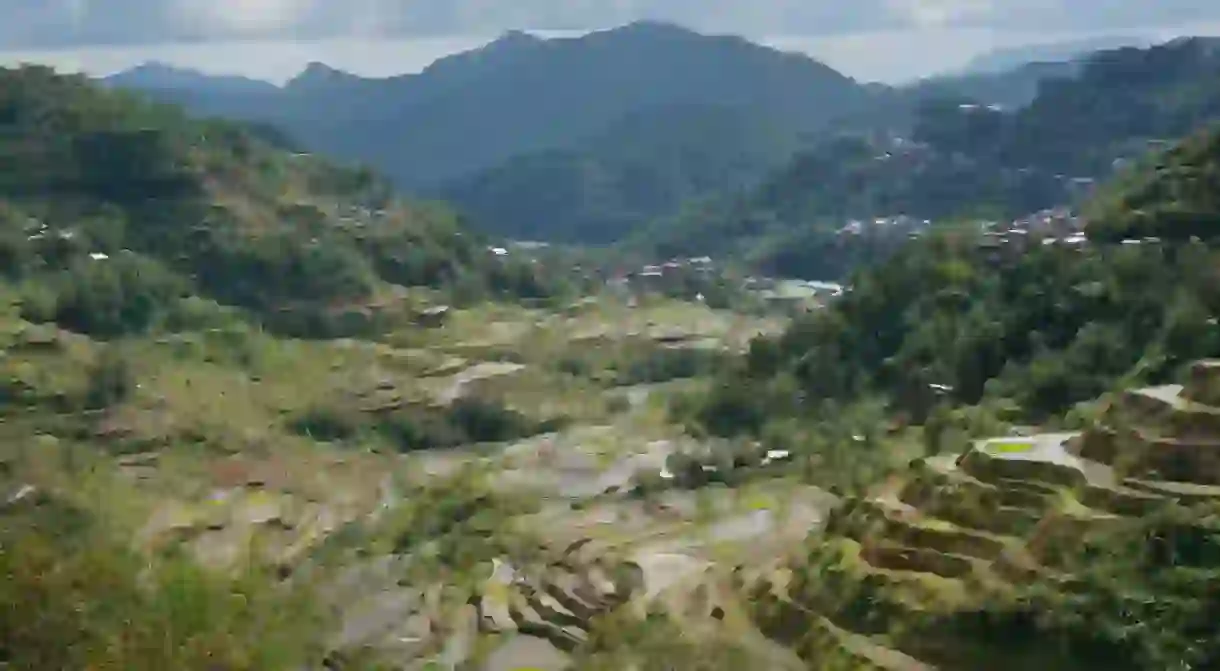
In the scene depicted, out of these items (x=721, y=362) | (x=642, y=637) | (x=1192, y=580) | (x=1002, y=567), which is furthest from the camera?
(x=721, y=362)

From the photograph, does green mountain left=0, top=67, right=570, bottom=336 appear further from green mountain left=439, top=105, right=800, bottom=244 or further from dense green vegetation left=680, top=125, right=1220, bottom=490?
green mountain left=439, top=105, right=800, bottom=244

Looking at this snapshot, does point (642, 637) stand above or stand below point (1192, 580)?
below

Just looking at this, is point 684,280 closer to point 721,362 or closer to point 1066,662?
point 721,362

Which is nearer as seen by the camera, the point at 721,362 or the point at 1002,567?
the point at 1002,567

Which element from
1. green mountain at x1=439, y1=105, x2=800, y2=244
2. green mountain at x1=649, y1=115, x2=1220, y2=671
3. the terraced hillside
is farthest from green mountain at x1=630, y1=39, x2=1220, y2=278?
the terraced hillside

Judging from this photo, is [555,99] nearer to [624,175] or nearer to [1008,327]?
[624,175]

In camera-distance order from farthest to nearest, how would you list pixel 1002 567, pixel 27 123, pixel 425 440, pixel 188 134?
pixel 188 134
pixel 27 123
pixel 425 440
pixel 1002 567

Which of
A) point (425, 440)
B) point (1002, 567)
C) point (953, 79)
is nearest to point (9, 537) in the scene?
point (1002, 567)
